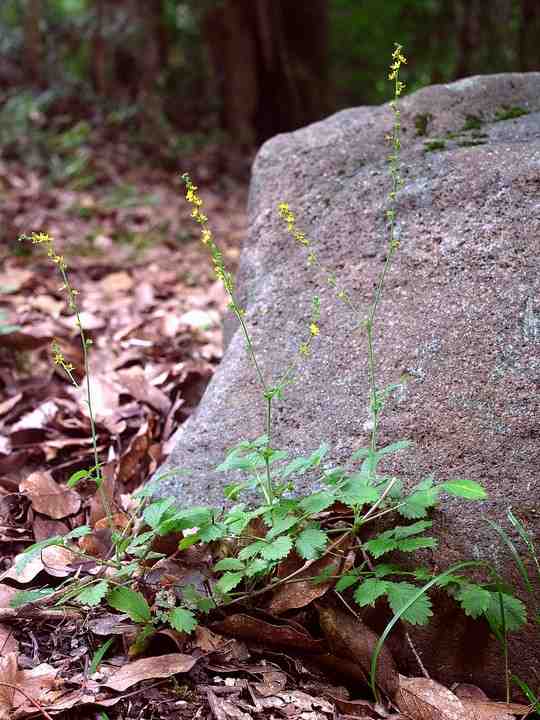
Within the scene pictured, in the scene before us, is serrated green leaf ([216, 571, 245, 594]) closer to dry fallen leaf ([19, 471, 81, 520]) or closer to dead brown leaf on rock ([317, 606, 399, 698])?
dead brown leaf on rock ([317, 606, 399, 698])

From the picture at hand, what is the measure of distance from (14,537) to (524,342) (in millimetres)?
1321

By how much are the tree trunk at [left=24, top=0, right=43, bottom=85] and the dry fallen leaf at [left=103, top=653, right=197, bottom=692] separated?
220 inches

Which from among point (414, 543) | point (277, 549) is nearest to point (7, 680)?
point (277, 549)

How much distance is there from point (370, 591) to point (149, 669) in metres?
0.44

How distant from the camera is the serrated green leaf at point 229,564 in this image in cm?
153

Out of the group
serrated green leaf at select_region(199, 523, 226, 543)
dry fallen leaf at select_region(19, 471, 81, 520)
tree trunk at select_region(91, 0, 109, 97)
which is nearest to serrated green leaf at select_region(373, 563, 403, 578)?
serrated green leaf at select_region(199, 523, 226, 543)

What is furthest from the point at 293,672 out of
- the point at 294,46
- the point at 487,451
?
the point at 294,46

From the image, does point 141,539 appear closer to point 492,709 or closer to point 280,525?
point 280,525

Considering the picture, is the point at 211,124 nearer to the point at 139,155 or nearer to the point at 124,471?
the point at 139,155

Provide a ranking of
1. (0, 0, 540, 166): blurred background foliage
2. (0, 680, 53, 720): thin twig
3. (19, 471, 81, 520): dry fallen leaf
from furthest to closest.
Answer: (0, 0, 540, 166): blurred background foliage, (19, 471, 81, 520): dry fallen leaf, (0, 680, 53, 720): thin twig

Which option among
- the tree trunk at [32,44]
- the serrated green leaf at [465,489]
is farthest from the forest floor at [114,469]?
the tree trunk at [32,44]

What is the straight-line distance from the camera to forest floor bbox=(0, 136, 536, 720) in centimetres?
147

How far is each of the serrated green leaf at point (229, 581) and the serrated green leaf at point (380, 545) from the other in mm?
253

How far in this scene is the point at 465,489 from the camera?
1.44m
